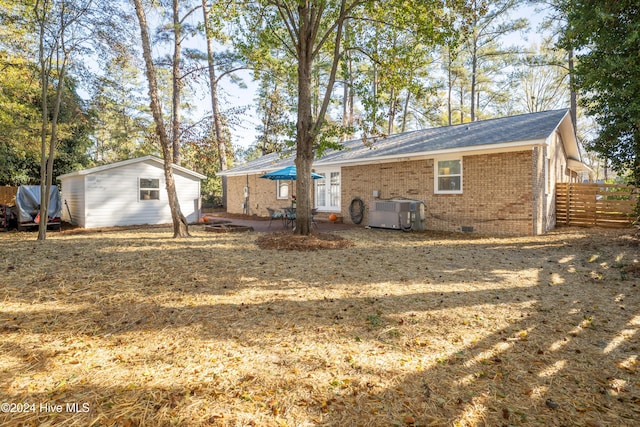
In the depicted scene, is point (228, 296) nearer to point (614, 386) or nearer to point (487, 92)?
point (614, 386)

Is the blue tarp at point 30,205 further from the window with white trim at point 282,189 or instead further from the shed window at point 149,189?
the window with white trim at point 282,189

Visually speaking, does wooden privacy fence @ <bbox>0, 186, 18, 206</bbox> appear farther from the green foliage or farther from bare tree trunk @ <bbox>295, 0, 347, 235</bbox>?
the green foliage

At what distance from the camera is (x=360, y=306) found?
13.4ft

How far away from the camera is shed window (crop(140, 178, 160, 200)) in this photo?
1462cm

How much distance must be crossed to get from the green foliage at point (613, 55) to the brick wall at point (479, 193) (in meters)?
2.41

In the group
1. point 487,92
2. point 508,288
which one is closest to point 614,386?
point 508,288

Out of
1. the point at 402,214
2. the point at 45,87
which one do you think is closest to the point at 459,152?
the point at 402,214

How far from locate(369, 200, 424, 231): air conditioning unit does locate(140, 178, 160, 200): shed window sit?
31.2 ft

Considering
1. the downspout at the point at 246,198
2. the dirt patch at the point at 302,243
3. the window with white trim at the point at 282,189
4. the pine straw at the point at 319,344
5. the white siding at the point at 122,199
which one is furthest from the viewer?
the downspout at the point at 246,198

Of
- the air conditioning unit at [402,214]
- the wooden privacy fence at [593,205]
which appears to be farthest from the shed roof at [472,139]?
the wooden privacy fence at [593,205]

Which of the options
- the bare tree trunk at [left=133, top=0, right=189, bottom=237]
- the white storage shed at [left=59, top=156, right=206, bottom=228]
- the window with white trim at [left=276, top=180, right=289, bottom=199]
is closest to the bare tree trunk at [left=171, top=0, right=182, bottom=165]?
the white storage shed at [left=59, top=156, right=206, bottom=228]

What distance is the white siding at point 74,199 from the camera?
13.5 meters

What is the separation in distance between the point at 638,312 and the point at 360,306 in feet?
10.3

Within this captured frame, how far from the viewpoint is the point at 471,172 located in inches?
437
